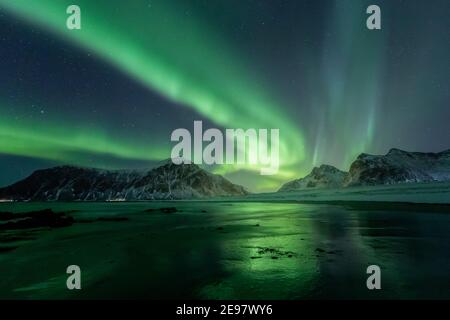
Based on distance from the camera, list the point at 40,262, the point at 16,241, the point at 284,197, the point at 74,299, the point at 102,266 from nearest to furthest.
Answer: the point at 74,299, the point at 102,266, the point at 40,262, the point at 16,241, the point at 284,197

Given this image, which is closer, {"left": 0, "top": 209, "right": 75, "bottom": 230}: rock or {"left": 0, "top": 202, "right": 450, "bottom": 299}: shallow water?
{"left": 0, "top": 202, "right": 450, "bottom": 299}: shallow water

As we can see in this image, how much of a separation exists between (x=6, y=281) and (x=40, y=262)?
12.2 ft

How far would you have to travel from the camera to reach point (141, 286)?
11078mm

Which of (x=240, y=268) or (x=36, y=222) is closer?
(x=240, y=268)

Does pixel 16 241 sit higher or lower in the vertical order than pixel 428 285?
lower

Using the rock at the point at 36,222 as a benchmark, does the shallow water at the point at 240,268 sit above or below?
above

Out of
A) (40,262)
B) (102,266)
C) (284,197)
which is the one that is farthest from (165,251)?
(284,197)

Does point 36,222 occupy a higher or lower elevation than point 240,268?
lower

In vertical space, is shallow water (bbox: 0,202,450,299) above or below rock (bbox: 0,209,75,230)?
above

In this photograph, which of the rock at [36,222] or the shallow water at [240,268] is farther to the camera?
the rock at [36,222]
